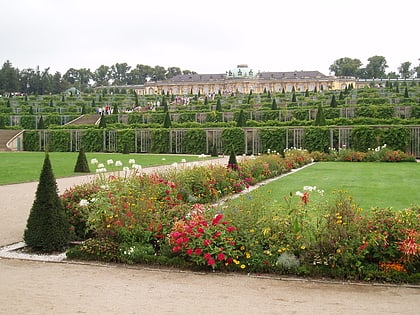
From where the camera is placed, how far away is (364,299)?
5262 millimetres

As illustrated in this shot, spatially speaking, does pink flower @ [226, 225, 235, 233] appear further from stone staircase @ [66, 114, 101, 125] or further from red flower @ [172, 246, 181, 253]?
stone staircase @ [66, 114, 101, 125]

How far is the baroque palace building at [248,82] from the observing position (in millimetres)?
101812

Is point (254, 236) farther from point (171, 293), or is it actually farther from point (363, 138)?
point (363, 138)

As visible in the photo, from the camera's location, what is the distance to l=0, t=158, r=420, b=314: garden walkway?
16.1 ft

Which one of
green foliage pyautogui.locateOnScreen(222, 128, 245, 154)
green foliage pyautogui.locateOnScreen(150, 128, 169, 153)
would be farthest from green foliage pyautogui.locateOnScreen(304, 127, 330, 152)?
green foliage pyautogui.locateOnScreen(150, 128, 169, 153)

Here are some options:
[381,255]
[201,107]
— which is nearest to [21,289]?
[381,255]

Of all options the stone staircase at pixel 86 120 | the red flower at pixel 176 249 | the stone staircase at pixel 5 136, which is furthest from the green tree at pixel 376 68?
the red flower at pixel 176 249

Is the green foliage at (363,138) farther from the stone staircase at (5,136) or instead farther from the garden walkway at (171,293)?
the stone staircase at (5,136)

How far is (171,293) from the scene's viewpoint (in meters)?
5.45

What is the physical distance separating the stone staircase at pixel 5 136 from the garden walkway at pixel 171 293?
31.9 metres

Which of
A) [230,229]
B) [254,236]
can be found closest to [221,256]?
[230,229]

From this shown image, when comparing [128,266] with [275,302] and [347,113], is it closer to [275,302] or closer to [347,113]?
[275,302]

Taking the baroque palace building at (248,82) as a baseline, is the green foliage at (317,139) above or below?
below

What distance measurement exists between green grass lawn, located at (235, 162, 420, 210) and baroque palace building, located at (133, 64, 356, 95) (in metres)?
85.4
